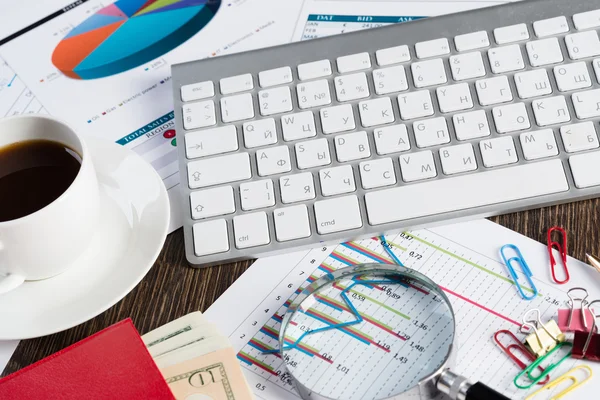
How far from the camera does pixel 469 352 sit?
1.78 ft

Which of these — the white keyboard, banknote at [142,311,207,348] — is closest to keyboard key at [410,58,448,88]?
the white keyboard

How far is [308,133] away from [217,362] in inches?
9.5

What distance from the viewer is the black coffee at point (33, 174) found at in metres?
0.60

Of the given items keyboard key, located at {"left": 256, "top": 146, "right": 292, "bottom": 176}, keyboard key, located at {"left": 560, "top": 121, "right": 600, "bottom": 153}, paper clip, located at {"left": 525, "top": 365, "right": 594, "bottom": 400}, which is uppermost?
keyboard key, located at {"left": 256, "top": 146, "right": 292, "bottom": 176}

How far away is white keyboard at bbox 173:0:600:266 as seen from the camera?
0.62 meters

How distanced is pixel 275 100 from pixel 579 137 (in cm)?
29

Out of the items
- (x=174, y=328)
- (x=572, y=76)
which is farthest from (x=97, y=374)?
(x=572, y=76)

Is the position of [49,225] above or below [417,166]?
above

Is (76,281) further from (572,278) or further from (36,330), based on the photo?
(572,278)

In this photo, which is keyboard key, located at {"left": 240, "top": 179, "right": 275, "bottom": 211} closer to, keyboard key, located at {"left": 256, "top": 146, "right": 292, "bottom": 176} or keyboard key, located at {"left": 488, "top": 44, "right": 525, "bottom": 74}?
keyboard key, located at {"left": 256, "top": 146, "right": 292, "bottom": 176}

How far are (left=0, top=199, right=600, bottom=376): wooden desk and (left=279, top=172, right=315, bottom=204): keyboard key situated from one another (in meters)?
0.07

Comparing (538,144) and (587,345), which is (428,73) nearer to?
(538,144)

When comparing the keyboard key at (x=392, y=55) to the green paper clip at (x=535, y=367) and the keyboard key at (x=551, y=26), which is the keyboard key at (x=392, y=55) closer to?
the keyboard key at (x=551, y=26)

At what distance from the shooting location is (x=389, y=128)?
653 millimetres
